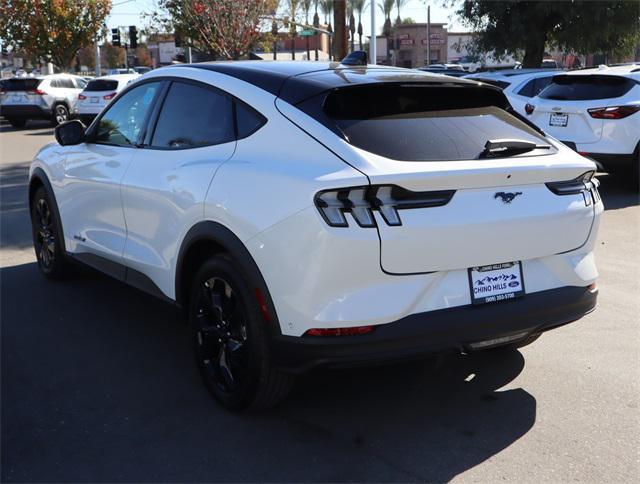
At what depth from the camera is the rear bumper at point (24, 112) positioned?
2430 centimetres

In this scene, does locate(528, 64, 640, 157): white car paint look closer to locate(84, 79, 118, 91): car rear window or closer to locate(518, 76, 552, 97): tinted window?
locate(518, 76, 552, 97): tinted window

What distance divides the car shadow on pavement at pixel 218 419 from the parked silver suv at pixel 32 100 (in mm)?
21099

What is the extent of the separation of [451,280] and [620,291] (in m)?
3.14

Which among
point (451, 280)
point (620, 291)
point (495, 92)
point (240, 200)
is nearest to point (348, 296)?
point (451, 280)

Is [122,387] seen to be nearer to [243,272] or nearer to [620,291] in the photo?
[243,272]

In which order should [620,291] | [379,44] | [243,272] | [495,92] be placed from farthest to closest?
[379,44] < [620,291] < [495,92] < [243,272]

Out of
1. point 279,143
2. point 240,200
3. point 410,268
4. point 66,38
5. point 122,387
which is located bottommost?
point 122,387

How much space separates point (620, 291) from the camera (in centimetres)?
605

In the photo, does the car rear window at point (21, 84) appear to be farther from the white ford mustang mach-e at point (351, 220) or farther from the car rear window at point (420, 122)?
the car rear window at point (420, 122)

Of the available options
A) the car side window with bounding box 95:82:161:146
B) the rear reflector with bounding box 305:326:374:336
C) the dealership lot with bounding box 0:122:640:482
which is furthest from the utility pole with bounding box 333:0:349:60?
the rear reflector with bounding box 305:326:374:336

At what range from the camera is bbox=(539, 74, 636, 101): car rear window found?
403 inches

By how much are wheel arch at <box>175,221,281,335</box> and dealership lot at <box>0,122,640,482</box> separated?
59 cm

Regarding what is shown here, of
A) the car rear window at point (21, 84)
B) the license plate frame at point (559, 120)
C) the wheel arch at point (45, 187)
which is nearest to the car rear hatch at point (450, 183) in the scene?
the wheel arch at point (45, 187)

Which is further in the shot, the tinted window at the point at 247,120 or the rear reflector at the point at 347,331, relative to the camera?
the tinted window at the point at 247,120
